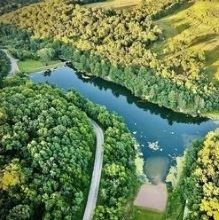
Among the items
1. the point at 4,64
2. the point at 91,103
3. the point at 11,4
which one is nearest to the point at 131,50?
the point at 91,103

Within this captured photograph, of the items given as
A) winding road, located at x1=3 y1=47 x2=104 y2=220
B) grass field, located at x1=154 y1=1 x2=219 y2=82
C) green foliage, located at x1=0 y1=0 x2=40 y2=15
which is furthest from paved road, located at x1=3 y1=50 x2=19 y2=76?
grass field, located at x1=154 y1=1 x2=219 y2=82

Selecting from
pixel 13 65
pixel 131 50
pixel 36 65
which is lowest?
pixel 36 65

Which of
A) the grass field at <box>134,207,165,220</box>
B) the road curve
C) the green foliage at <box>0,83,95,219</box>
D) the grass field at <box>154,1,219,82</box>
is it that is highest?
the grass field at <box>154,1,219,82</box>

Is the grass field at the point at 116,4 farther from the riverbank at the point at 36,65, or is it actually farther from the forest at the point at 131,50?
Result: the riverbank at the point at 36,65

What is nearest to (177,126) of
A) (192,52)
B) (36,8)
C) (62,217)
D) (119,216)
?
(192,52)

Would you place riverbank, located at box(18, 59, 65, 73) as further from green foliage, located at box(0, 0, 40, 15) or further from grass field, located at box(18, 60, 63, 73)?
green foliage, located at box(0, 0, 40, 15)

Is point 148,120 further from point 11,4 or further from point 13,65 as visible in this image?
point 11,4

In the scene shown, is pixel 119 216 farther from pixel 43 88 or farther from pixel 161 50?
pixel 161 50
